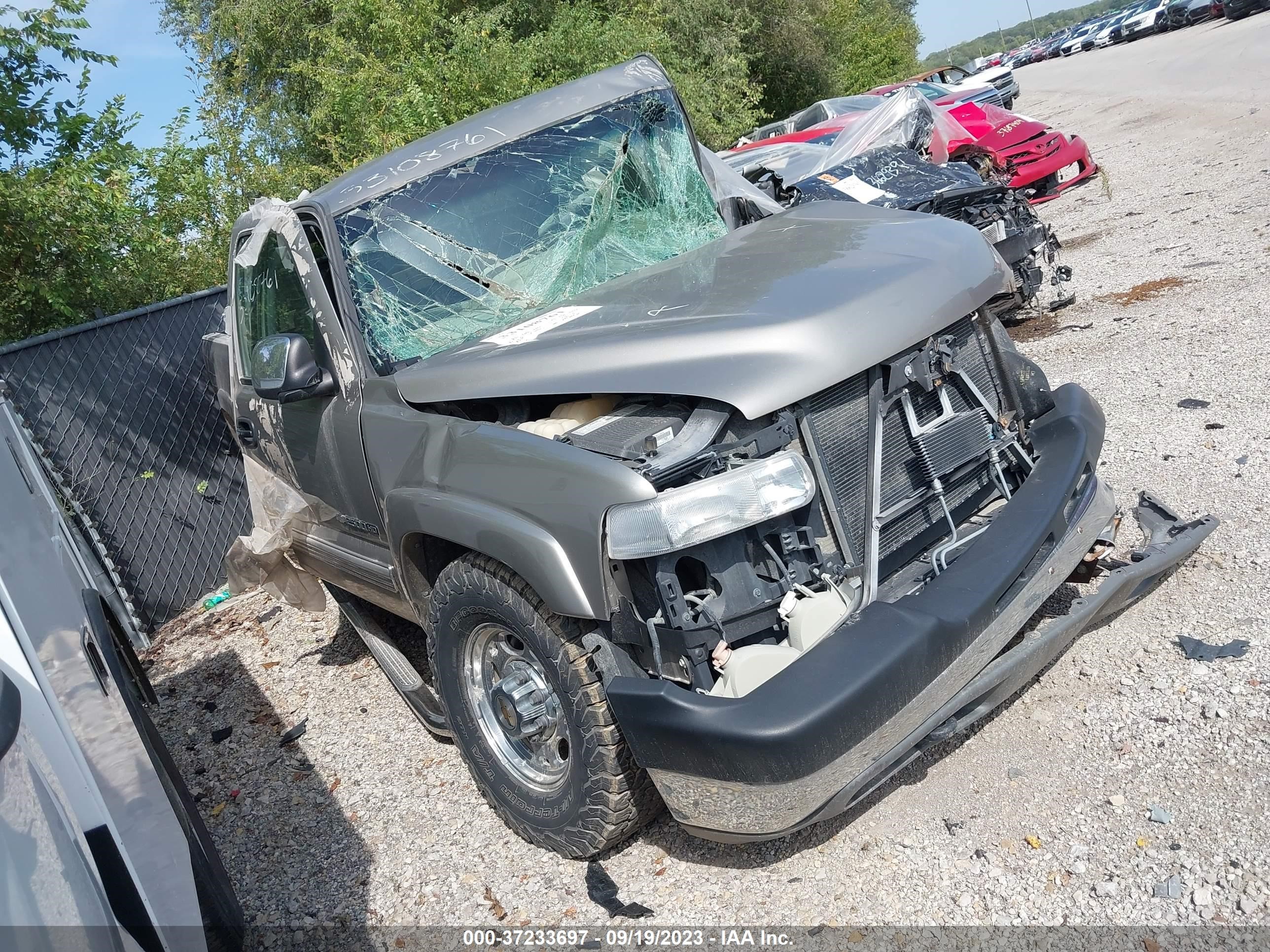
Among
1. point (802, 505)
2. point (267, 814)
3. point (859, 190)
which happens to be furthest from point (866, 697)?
point (859, 190)

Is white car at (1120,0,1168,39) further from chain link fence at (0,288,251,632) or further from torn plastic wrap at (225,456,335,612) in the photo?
torn plastic wrap at (225,456,335,612)

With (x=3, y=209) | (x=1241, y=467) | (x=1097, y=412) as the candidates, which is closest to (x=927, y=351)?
(x=1097, y=412)

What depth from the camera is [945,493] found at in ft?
10.3

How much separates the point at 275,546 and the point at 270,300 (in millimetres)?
1132

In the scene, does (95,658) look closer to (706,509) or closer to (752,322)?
(706,509)

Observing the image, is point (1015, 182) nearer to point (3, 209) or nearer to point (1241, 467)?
point (1241, 467)

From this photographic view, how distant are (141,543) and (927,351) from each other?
537cm

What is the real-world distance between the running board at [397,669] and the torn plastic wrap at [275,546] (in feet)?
0.46

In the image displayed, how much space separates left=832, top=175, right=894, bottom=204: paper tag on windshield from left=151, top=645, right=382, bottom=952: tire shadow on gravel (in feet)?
14.0

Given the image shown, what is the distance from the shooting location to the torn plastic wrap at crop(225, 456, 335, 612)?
4.51 metres

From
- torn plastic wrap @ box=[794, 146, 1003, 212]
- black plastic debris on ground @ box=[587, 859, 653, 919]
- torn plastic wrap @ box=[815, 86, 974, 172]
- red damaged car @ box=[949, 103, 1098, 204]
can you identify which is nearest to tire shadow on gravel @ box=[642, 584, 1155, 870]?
black plastic debris on ground @ box=[587, 859, 653, 919]

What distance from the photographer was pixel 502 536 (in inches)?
114

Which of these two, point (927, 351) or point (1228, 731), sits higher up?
point (927, 351)

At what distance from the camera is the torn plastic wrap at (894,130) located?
332 inches
